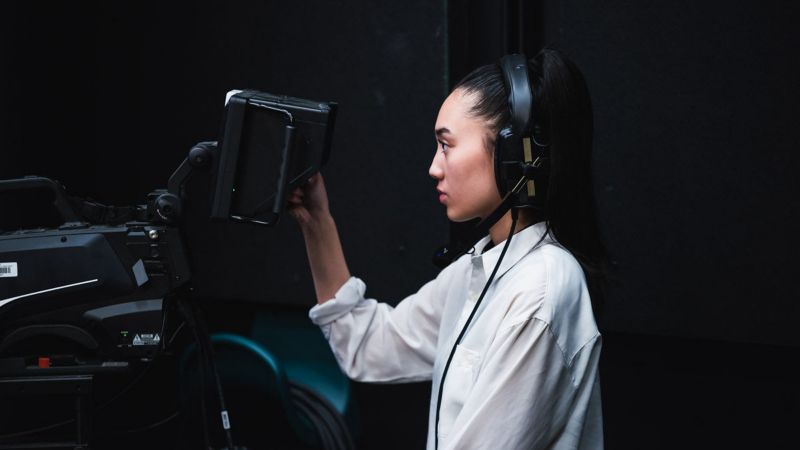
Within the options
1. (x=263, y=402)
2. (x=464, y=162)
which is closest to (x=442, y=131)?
(x=464, y=162)

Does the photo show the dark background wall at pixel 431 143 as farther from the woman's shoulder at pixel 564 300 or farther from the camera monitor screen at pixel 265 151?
the camera monitor screen at pixel 265 151

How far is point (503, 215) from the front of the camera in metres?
1.14

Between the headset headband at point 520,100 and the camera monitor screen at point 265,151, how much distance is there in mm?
256

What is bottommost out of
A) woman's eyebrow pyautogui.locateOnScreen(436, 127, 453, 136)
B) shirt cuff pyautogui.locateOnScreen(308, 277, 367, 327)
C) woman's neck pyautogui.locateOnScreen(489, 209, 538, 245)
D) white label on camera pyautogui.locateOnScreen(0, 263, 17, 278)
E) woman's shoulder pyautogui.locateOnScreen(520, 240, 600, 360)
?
shirt cuff pyautogui.locateOnScreen(308, 277, 367, 327)

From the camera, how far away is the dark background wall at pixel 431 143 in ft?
4.94

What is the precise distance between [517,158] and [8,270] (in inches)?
28.4

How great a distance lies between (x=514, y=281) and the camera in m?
1.04

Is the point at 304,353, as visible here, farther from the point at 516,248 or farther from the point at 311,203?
the point at 516,248

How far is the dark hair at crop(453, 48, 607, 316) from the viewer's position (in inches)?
41.5

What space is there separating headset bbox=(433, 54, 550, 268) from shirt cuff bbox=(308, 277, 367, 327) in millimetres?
363

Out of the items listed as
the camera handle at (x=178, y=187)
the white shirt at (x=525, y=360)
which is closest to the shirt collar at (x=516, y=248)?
the white shirt at (x=525, y=360)

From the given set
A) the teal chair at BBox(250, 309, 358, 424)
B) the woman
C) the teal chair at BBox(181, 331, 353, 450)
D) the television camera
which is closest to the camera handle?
the television camera

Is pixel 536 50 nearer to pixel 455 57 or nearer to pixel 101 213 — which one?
pixel 455 57

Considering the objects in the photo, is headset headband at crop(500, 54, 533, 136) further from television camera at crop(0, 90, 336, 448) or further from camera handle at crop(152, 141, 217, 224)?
camera handle at crop(152, 141, 217, 224)
